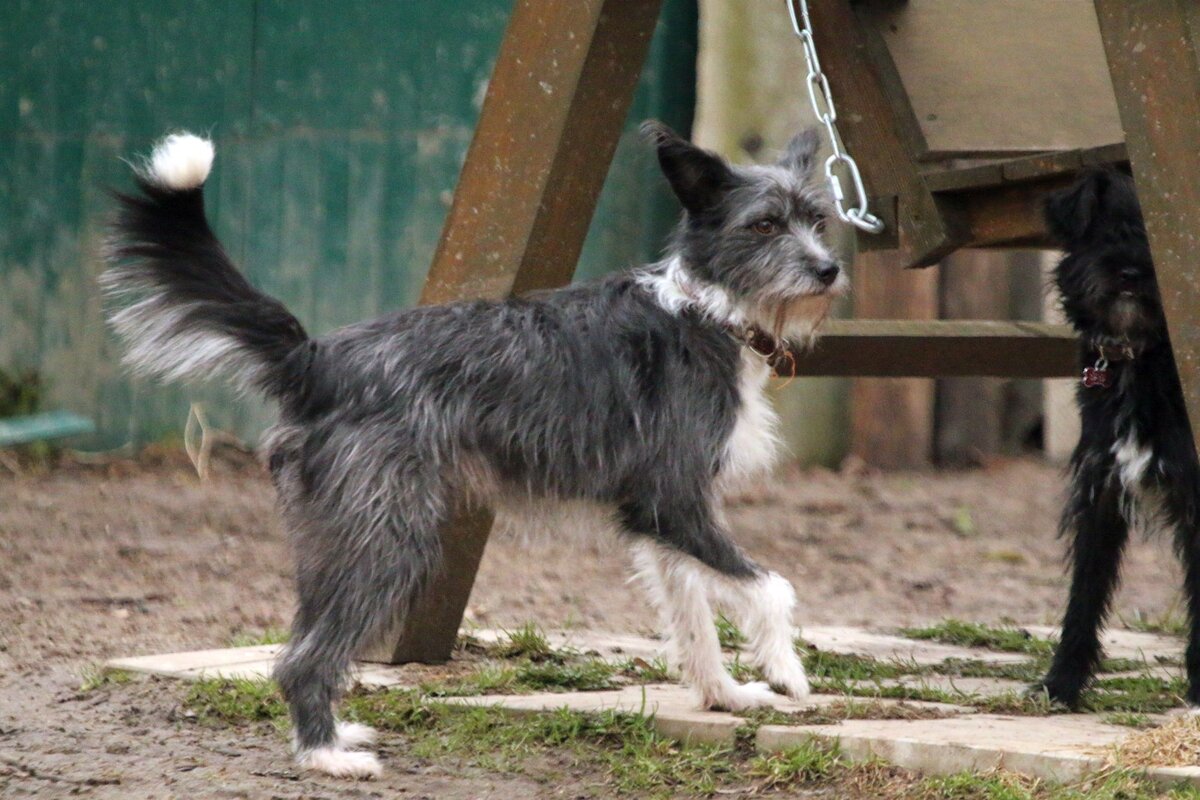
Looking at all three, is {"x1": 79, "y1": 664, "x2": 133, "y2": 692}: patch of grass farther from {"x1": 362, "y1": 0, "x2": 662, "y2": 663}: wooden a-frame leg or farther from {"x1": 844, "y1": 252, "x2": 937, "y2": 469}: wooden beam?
{"x1": 844, "y1": 252, "x2": 937, "y2": 469}: wooden beam

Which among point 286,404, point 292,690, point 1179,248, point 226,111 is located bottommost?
point 292,690

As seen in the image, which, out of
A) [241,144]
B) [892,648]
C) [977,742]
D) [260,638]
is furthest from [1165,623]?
[241,144]

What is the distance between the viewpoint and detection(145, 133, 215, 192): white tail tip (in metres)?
4.20

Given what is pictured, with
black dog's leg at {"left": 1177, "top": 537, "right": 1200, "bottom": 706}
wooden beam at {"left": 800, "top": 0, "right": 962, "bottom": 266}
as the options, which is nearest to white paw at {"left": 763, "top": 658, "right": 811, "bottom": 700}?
black dog's leg at {"left": 1177, "top": 537, "right": 1200, "bottom": 706}

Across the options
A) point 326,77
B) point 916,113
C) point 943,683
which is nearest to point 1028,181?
point 916,113

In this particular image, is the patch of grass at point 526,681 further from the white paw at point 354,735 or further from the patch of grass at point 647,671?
the white paw at point 354,735

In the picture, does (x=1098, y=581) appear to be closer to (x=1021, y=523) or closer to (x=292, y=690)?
(x=292, y=690)

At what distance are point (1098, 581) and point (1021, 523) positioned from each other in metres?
4.99

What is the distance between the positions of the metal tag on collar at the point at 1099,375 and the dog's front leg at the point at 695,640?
128cm

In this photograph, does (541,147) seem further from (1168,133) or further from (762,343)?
(1168,133)

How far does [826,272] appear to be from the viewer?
15.6 ft

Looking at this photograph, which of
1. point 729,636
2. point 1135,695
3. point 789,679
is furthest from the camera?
point 729,636

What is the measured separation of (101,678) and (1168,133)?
3.67 metres

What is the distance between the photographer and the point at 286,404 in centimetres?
440
